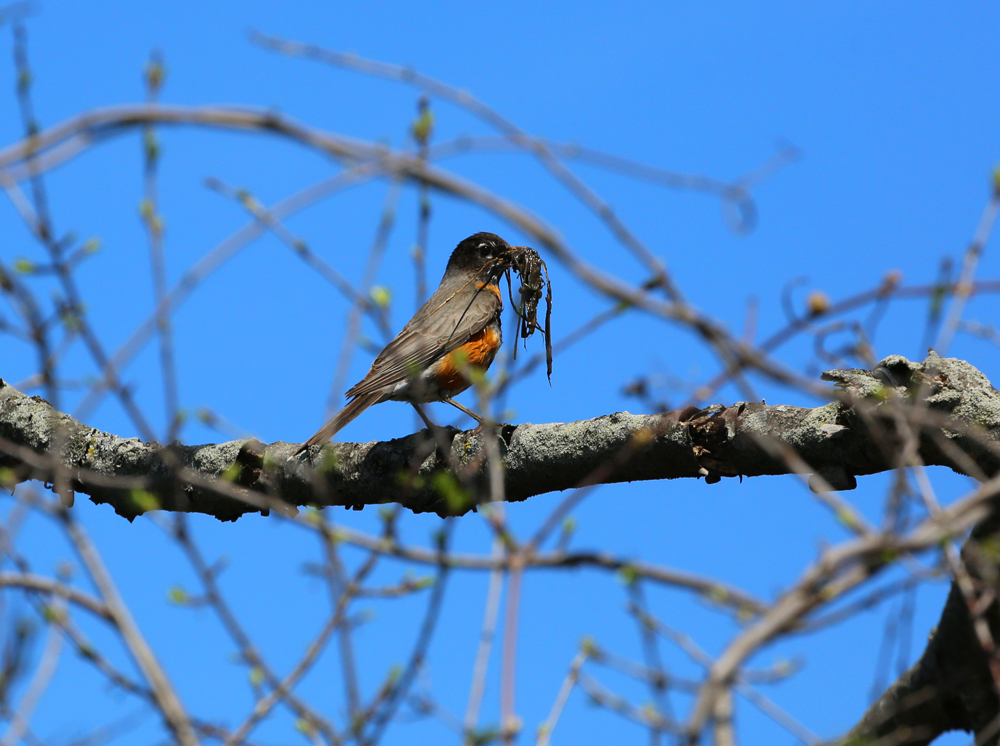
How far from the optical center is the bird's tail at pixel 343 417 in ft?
17.0

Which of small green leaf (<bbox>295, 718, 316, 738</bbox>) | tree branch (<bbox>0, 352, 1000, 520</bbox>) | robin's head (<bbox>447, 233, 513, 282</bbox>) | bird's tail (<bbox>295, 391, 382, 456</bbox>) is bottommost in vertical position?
small green leaf (<bbox>295, 718, 316, 738</bbox>)

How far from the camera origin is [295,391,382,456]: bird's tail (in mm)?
5195

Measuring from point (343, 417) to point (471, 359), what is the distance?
1.20m

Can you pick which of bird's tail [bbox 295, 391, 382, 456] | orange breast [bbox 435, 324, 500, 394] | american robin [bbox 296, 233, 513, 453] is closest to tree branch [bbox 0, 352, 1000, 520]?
bird's tail [bbox 295, 391, 382, 456]

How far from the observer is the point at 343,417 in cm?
575

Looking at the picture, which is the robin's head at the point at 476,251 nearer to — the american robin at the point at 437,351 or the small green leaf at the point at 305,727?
the american robin at the point at 437,351

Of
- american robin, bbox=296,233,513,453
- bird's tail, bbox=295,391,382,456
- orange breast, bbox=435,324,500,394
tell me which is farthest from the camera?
orange breast, bbox=435,324,500,394

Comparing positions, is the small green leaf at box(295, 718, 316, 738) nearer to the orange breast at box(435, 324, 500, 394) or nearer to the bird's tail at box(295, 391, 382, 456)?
the bird's tail at box(295, 391, 382, 456)

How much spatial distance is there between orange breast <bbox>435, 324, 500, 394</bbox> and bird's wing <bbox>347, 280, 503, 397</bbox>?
0.20 ft

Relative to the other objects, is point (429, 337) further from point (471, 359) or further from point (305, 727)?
point (305, 727)

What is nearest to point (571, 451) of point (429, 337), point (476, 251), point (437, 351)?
point (437, 351)

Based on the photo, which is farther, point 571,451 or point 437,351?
point 437,351

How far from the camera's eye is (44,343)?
201cm

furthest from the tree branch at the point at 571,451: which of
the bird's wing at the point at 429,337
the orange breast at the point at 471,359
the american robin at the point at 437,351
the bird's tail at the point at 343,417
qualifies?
the orange breast at the point at 471,359
